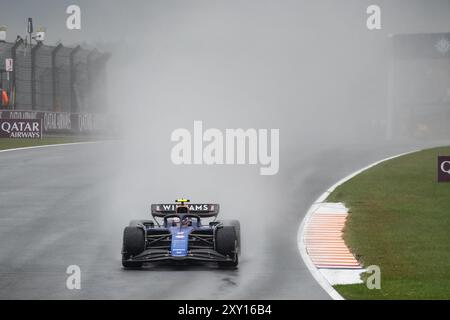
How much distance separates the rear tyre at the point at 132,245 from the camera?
675 inches

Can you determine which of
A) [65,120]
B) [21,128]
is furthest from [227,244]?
[65,120]

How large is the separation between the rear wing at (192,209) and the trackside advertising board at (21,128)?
29057 millimetres

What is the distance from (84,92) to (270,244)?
142ft

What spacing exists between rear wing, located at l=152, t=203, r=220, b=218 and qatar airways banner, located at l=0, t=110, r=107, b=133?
103 feet

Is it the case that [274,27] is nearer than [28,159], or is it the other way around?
[28,159]

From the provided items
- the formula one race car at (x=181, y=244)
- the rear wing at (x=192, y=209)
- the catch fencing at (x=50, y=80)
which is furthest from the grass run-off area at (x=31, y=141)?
the formula one race car at (x=181, y=244)

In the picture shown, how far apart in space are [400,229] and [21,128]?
28.6 m

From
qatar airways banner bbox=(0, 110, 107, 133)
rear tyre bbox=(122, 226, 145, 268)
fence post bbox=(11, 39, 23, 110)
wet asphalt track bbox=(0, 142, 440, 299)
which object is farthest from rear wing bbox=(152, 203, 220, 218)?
fence post bbox=(11, 39, 23, 110)

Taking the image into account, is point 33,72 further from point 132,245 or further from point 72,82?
point 132,245

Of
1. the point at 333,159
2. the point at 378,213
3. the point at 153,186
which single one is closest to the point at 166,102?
the point at 333,159

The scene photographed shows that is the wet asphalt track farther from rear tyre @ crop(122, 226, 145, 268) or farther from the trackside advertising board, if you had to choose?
the trackside advertising board

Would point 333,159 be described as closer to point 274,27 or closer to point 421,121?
point 274,27

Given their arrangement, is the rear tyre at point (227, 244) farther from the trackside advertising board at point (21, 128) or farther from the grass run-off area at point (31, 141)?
the trackside advertising board at point (21, 128)

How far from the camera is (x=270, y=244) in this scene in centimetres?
2059
